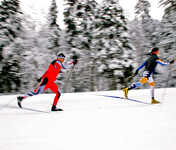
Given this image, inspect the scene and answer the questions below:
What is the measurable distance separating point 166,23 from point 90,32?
8648 mm

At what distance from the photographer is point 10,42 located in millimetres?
17812

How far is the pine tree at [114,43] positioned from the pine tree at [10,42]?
855cm

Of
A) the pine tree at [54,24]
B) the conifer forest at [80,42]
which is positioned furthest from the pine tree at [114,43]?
the pine tree at [54,24]

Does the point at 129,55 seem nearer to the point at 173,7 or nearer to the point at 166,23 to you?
the point at 166,23

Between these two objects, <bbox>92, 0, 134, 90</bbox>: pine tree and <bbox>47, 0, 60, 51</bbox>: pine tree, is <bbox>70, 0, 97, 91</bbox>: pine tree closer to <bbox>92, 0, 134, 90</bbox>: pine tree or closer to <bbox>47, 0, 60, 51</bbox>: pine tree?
<bbox>92, 0, 134, 90</bbox>: pine tree

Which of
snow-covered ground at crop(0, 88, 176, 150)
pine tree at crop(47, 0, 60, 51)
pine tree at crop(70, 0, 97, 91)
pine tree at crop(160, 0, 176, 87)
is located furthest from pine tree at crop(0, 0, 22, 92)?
pine tree at crop(160, 0, 176, 87)

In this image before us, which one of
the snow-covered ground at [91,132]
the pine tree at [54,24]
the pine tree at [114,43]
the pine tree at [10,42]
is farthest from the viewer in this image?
the pine tree at [54,24]

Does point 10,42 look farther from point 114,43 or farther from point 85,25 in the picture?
point 114,43

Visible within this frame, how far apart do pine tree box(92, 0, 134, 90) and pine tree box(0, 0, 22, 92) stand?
8.55 metres

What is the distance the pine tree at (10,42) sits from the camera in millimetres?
17453

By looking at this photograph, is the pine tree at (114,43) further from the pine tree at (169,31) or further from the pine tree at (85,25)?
the pine tree at (169,31)

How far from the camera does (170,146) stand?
2.50 m

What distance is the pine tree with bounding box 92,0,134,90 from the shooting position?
17906 mm

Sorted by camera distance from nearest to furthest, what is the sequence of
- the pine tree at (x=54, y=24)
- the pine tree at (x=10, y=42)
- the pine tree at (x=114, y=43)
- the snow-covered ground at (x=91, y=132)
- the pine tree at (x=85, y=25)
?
the snow-covered ground at (x=91, y=132)
the pine tree at (x=10, y=42)
the pine tree at (x=114, y=43)
the pine tree at (x=85, y=25)
the pine tree at (x=54, y=24)
